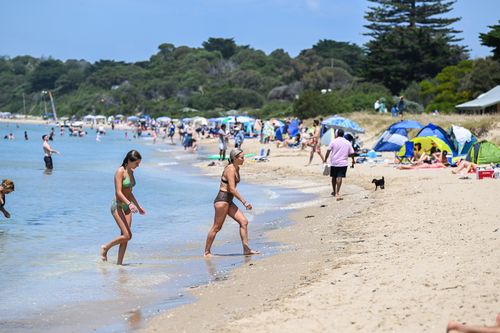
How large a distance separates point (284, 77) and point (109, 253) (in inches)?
3463

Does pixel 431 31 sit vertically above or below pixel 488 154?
above

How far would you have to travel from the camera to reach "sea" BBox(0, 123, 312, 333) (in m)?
6.46

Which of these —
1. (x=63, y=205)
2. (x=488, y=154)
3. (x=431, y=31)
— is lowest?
(x=63, y=205)

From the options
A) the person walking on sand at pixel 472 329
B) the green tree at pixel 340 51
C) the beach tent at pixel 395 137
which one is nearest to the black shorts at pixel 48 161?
the beach tent at pixel 395 137

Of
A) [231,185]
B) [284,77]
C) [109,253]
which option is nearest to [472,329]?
[231,185]

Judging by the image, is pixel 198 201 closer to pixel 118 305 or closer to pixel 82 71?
pixel 118 305

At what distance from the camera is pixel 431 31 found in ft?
191

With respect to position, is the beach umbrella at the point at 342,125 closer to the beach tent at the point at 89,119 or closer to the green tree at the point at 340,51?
the green tree at the point at 340,51

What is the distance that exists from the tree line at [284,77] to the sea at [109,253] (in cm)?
2520

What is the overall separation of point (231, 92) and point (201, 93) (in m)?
11.9

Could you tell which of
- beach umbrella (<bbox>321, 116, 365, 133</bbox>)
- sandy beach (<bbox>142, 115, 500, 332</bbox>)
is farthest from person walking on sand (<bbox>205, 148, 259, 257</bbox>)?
beach umbrella (<bbox>321, 116, 365, 133</bbox>)

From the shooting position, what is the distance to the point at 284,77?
96.5m

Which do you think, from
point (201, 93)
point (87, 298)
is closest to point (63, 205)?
point (87, 298)

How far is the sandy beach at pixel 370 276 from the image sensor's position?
17.2ft
